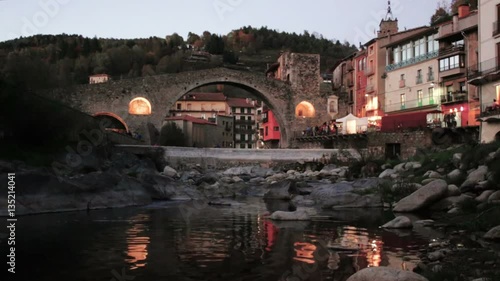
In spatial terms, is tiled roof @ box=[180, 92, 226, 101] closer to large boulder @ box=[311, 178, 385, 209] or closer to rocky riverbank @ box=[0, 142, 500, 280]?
rocky riverbank @ box=[0, 142, 500, 280]

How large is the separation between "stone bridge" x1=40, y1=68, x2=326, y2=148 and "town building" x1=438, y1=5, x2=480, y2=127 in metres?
16.3

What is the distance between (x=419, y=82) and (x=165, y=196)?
28.6 metres

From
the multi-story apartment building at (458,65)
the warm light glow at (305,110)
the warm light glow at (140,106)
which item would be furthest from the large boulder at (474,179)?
the warm light glow at (305,110)

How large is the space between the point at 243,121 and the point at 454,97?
59.0 m

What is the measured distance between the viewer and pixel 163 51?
115812mm

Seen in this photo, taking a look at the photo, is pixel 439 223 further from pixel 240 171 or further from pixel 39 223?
pixel 240 171

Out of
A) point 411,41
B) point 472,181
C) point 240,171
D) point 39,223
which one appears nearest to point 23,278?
point 39,223

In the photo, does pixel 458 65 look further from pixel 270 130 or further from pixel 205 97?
pixel 205 97

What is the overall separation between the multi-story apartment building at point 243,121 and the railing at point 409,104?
46.0 meters

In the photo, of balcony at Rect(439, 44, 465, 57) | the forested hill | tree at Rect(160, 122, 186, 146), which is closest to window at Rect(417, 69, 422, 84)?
balcony at Rect(439, 44, 465, 57)

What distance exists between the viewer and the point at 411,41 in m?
44.4

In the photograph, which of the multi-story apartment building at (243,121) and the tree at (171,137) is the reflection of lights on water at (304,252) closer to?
the tree at (171,137)

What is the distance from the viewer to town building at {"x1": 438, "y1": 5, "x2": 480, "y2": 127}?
3485 cm

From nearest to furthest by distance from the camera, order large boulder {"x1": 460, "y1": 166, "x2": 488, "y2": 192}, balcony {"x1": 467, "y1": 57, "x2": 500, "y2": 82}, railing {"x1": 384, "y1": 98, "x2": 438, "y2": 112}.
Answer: large boulder {"x1": 460, "y1": 166, "x2": 488, "y2": 192}
balcony {"x1": 467, "y1": 57, "x2": 500, "y2": 82}
railing {"x1": 384, "y1": 98, "x2": 438, "y2": 112}
